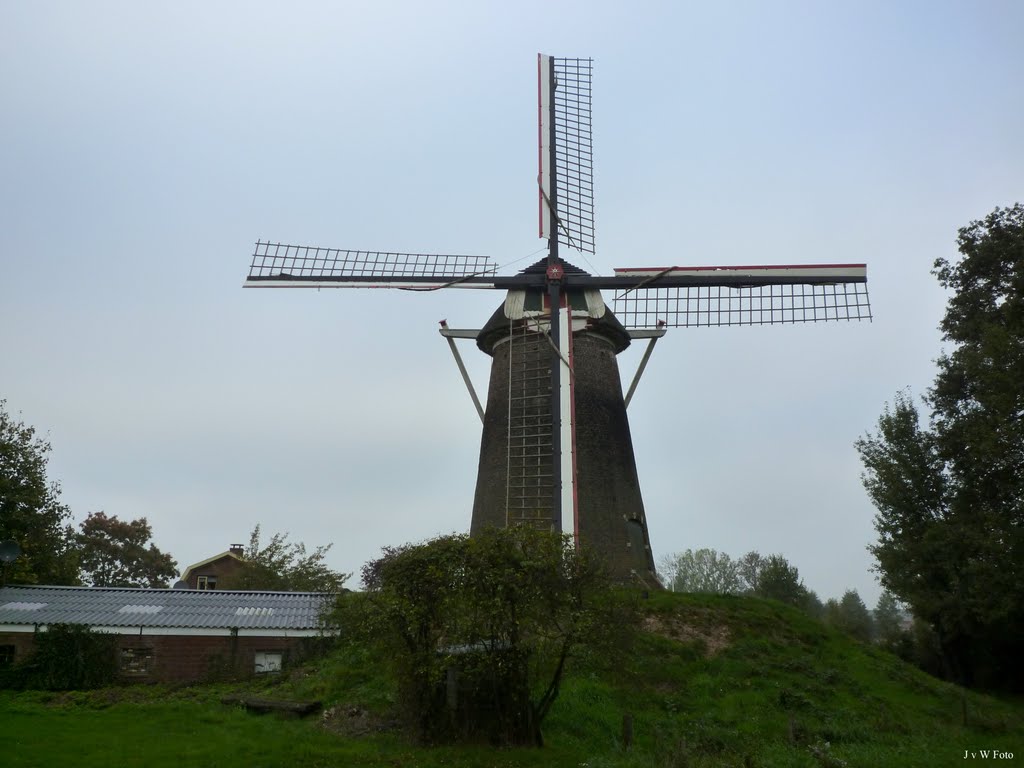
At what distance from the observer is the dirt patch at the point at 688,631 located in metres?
19.5

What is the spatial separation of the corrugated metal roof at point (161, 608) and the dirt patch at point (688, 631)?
7.45 m

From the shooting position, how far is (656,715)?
52.3ft

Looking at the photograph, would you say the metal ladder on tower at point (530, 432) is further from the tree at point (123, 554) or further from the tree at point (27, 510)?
the tree at point (123, 554)

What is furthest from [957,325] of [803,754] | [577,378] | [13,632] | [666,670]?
[13,632]

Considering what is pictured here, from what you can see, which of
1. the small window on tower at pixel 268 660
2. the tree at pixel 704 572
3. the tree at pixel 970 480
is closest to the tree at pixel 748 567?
the tree at pixel 704 572

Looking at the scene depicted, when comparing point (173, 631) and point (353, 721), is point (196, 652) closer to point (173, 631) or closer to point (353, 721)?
point (173, 631)

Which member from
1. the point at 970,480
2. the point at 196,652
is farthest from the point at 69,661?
the point at 970,480

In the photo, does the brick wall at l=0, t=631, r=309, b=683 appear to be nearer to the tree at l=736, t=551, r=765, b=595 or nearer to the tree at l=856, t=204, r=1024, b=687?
the tree at l=856, t=204, r=1024, b=687

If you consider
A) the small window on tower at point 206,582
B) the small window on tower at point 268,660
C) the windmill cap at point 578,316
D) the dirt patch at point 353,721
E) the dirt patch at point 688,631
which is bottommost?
the dirt patch at point 353,721

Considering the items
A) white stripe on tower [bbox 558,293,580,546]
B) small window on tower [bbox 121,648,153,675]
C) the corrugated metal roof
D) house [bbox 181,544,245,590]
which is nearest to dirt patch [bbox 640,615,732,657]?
white stripe on tower [bbox 558,293,580,546]

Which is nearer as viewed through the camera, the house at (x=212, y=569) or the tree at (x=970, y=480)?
the tree at (x=970, y=480)

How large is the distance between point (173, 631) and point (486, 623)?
10.8m

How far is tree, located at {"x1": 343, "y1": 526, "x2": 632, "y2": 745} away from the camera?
43.8 feet

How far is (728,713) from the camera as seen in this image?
53.0ft
